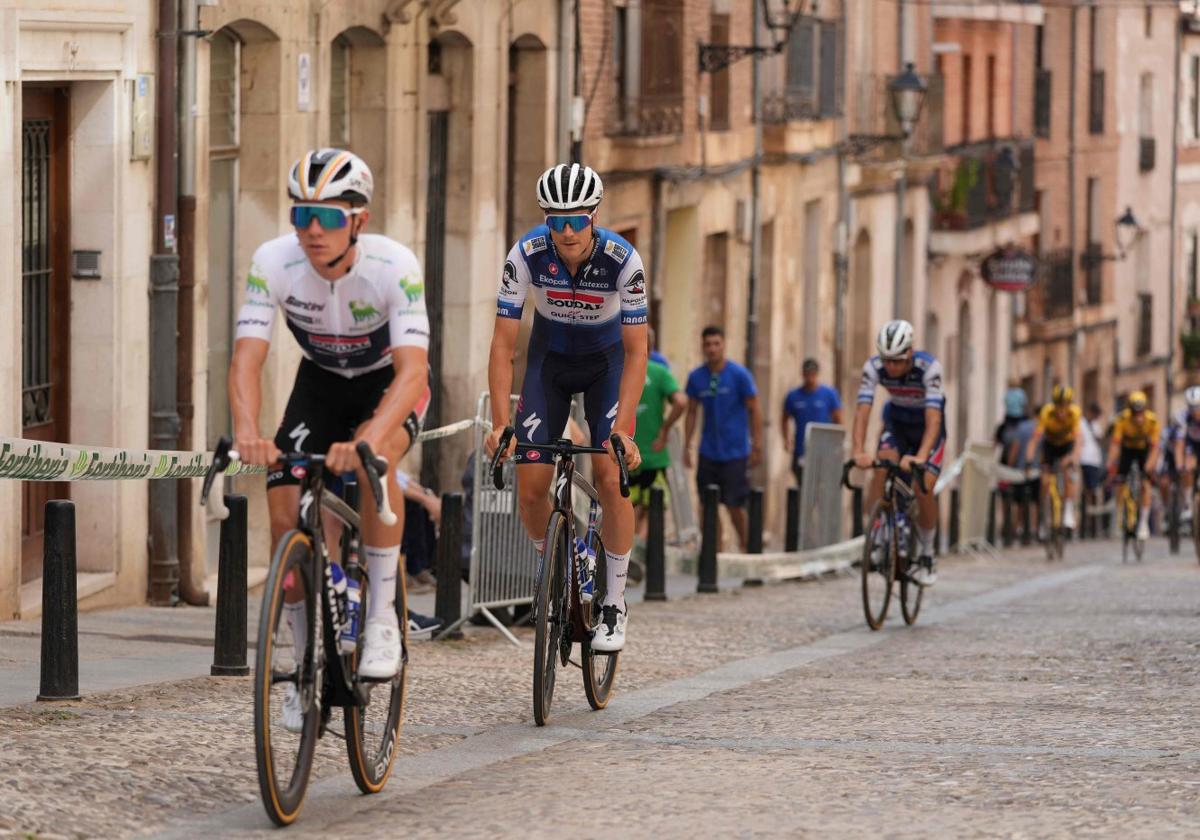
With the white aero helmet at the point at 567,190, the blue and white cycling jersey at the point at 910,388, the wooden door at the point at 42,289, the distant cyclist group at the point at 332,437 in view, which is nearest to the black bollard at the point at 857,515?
the blue and white cycling jersey at the point at 910,388

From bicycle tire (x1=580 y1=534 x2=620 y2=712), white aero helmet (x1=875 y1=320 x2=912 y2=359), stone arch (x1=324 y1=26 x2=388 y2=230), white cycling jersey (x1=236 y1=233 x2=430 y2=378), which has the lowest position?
bicycle tire (x1=580 y1=534 x2=620 y2=712)

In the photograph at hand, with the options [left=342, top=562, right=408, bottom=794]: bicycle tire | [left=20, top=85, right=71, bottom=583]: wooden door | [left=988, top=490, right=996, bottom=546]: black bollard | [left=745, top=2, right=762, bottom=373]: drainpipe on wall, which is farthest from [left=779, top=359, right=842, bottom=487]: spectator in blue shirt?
[left=342, top=562, right=408, bottom=794]: bicycle tire

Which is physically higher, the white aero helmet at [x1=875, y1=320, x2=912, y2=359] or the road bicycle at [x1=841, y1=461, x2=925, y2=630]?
the white aero helmet at [x1=875, y1=320, x2=912, y2=359]

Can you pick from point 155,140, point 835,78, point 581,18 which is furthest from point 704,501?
point 835,78

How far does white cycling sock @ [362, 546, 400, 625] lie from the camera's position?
25.3ft

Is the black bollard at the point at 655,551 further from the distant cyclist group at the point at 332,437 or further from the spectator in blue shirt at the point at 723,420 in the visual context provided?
the distant cyclist group at the point at 332,437

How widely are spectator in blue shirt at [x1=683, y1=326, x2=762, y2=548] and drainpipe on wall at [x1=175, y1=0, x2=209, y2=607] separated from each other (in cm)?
632

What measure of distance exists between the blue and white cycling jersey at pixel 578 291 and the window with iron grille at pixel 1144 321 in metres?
47.1

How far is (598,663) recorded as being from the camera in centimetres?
1009

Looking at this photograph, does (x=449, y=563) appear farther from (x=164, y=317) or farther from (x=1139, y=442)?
(x=1139, y=442)

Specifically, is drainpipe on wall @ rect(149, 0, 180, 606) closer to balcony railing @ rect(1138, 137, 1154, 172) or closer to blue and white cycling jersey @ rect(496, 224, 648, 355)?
blue and white cycling jersey @ rect(496, 224, 648, 355)

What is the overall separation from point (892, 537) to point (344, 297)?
26.0ft

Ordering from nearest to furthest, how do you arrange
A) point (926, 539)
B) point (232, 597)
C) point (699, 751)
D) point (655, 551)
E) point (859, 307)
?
1. point (699, 751)
2. point (232, 597)
3. point (926, 539)
4. point (655, 551)
5. point (859, 307)

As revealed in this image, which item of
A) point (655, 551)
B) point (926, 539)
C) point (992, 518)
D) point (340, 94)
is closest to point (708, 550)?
point (655, 551)
